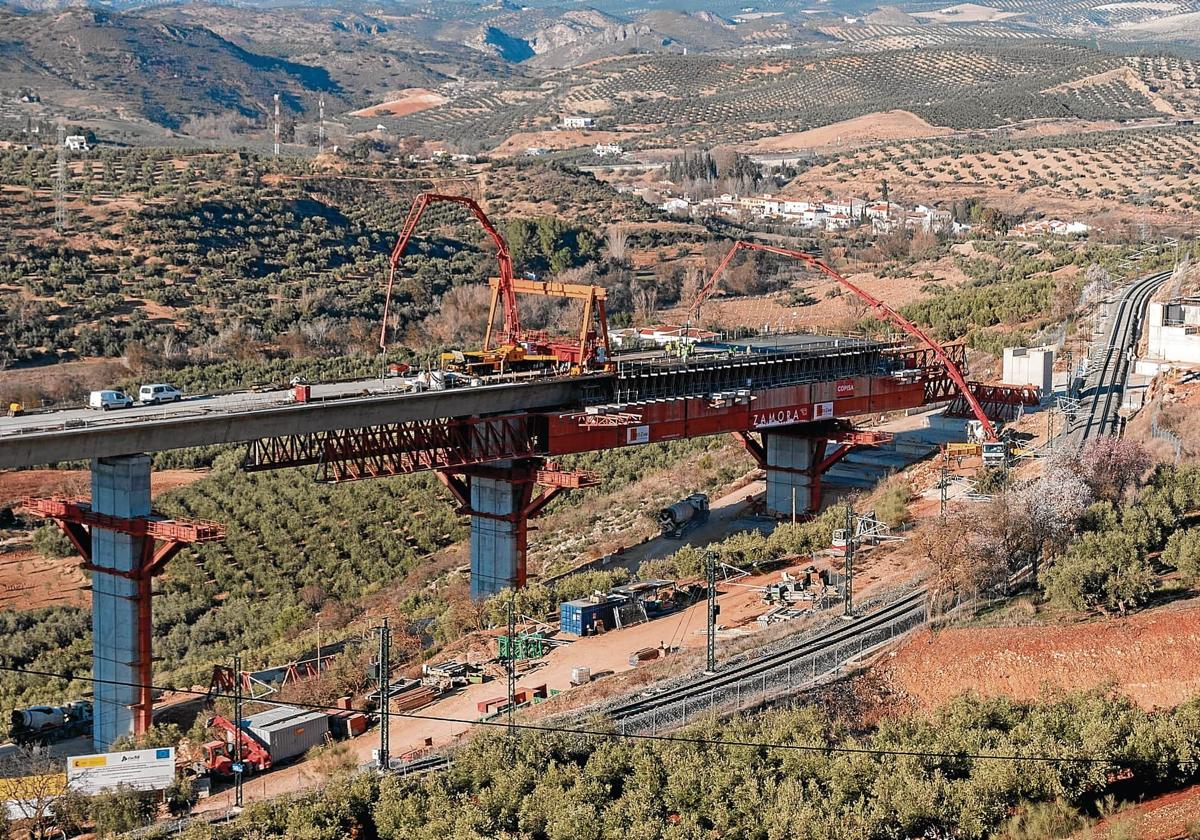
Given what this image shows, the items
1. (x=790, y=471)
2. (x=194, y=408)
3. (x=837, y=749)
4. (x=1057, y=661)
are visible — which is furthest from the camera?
(x=790, y=471)

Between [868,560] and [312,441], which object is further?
[868,560]

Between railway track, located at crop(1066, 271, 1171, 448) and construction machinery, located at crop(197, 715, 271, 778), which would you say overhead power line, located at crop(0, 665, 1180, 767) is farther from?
railway track, located at crop(1066, 271, 1171, 448)

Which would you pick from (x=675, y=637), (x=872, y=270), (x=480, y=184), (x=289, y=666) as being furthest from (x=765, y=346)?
(x=480, y=184)

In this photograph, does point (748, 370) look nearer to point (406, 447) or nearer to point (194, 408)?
point (406, 447)

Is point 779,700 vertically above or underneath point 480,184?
underneath

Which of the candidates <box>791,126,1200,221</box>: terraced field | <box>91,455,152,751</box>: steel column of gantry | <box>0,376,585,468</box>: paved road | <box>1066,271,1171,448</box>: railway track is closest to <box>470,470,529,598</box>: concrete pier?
<box>0,376,585,468</box>: paved road

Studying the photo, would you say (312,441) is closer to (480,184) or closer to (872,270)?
(872,270)

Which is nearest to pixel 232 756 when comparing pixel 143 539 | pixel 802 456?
pixel 143 539
